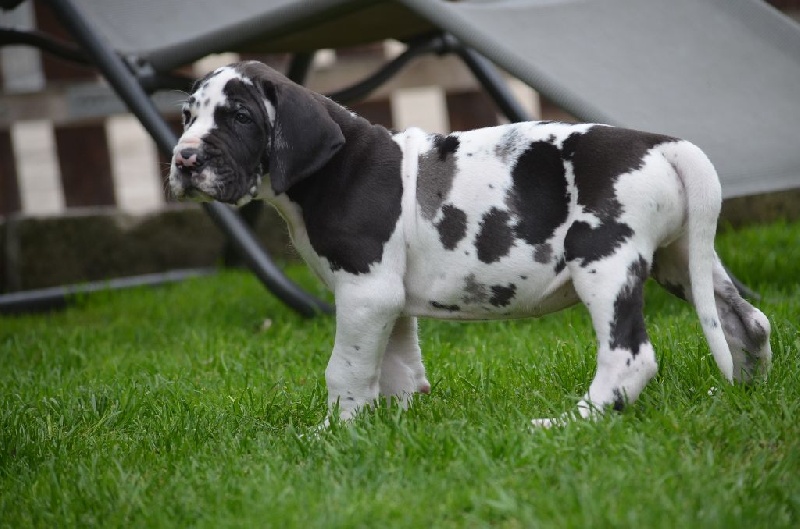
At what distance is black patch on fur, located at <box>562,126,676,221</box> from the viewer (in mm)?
2256

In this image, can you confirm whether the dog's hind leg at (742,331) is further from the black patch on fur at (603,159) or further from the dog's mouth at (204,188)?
the dog's mouth at (204,188)

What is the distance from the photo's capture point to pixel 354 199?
2.44 meters

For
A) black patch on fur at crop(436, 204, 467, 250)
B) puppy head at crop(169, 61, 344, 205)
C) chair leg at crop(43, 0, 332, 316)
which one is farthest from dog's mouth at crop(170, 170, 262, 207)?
chair leg at crop(43, 0, 332, 316)

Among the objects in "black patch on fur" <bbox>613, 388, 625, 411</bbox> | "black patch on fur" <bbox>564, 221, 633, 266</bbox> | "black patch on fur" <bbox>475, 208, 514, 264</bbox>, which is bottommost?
"black patch on fur" <bbox>613, 388, 625, 411</bbox>

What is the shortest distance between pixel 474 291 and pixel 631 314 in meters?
0.37

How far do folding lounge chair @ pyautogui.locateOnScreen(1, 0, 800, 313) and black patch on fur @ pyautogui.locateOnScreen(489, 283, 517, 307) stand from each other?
99 cm

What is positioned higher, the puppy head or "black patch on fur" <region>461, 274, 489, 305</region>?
the puppy head

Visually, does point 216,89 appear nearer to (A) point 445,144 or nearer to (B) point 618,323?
(A) point 445,144

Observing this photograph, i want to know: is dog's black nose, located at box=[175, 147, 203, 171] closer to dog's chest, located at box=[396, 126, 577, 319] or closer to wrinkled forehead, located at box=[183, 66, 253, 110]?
wrinkled forehead, located at box=[183, 66, 253, 110]

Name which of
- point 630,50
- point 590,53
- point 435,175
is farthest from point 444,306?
point 630,50

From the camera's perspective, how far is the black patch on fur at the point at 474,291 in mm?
2408

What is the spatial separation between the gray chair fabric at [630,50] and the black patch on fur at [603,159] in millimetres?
847

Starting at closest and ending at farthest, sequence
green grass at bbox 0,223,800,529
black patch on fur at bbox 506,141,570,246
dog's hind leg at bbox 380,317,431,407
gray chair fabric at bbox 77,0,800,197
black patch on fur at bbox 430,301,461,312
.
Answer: green grass at bbox 0,223,800,529, black patch on fur at bbox 506,141,570,246, black patch on fur at bbox 430,301,461,312, dog's hind leg at bbox 380,317,431,407, gray chair fabric at bbox 77,0,800,197

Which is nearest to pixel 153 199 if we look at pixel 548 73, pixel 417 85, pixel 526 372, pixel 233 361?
pixel 417 85
